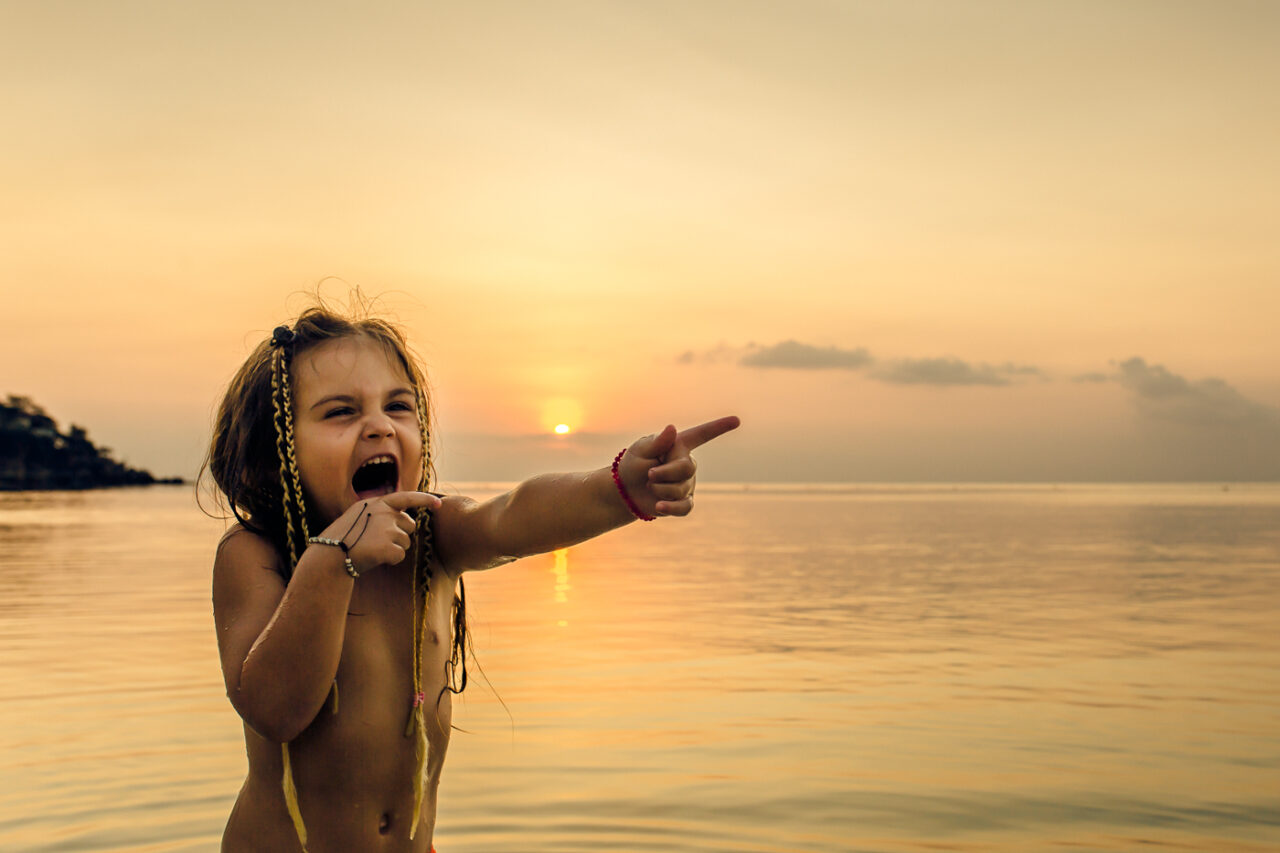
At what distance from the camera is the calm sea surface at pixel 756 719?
4766 mm

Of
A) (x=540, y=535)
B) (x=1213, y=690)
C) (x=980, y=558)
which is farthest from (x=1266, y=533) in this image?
(x=540, y=535)

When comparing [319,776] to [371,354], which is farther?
[371,354]

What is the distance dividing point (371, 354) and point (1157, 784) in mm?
4352

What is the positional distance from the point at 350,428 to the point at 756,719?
4384 millimetres

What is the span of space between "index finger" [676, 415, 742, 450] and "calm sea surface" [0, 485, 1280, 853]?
262 cm

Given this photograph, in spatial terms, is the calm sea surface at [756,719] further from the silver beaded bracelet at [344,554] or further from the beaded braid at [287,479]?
the silver beaded bracelet at [344,554]

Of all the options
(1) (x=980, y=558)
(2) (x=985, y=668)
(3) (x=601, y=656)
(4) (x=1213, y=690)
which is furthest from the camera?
(1) (x=980, y=558)

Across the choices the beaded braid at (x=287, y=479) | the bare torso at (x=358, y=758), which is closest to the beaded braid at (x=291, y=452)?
the beaded braid at (x=287, y=479)

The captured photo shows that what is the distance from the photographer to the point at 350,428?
2.70 m

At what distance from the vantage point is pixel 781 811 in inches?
193

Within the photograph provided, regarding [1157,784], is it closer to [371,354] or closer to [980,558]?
[371,354]

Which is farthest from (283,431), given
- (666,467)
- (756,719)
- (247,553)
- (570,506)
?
(756,719)

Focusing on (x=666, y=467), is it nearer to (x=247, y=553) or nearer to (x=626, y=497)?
(x=626, y=497)

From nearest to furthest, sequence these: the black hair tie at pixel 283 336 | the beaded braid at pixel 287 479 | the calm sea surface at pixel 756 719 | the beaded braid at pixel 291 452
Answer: the beaded braid at pixel 287 479 → the beaded braid at pixel 291 452 → the black hair tie at pixel 283 336 → the calm sea surface at pixel 756 719
